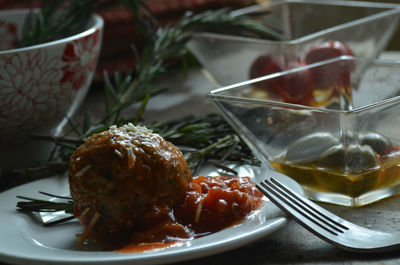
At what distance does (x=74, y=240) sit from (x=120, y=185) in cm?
13

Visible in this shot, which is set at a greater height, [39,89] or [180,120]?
[39,89]

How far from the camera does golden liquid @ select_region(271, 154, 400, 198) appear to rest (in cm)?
104

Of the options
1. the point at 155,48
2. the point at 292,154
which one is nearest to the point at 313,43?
the point at 155,48

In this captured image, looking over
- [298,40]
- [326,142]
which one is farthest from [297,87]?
[326,142]

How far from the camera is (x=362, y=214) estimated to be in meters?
1.04

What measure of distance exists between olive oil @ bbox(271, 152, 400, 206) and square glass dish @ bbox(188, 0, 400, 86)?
Answer: 0.60 metres

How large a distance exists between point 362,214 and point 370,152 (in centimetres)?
11

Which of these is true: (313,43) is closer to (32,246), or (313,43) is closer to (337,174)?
(337,174)

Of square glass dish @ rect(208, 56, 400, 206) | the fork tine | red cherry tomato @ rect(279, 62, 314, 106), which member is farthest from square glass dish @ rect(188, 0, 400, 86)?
the fork tine

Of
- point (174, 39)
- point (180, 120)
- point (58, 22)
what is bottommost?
point (180, 120)

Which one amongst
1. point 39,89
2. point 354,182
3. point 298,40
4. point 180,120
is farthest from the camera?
point 298,40

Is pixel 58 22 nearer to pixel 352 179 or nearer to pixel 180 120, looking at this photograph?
pixel 180 120

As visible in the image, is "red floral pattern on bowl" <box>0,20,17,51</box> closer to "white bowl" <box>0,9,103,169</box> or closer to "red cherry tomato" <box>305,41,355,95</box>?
"white bowl" <box>0,9,103,169</box>

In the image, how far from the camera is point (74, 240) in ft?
3.19
